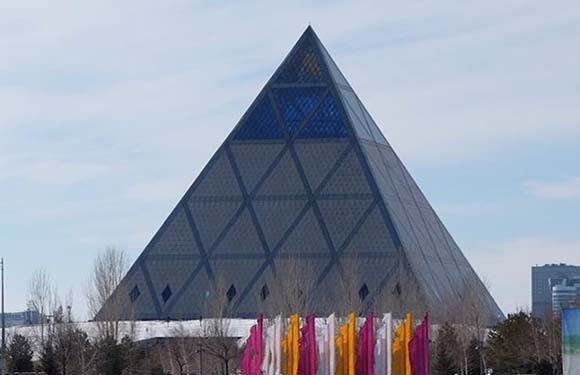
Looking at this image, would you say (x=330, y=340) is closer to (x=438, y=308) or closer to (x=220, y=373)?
(x=220, y=373)

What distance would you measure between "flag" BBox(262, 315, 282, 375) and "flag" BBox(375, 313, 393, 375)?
4257 mm

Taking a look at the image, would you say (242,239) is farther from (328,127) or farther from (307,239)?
(328,127)

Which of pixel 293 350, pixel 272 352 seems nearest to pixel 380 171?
pixel 272 352

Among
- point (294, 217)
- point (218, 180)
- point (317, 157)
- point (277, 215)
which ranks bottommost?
point (294, 217)

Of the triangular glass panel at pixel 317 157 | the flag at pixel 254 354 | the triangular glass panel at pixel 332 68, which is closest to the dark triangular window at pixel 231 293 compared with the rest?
the triangular glass panel at pixel 317 157

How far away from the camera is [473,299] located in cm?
7631

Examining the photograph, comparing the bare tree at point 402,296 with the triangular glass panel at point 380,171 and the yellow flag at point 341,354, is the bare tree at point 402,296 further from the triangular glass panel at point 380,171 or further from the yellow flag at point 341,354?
the yellow flag at point 341,354

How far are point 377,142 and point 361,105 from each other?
3013 mm

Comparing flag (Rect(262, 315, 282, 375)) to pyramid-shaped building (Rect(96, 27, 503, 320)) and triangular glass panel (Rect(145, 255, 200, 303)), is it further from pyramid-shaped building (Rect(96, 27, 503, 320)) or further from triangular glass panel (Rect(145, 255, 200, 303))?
triangular glass panel (Rect(145, 255, 200, 303))

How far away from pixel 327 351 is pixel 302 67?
46765 mm

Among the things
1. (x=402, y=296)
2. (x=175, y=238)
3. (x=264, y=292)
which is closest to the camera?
(x=402, y=296)

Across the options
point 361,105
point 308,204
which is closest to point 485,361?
point 308,204

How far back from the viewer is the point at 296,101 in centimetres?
9500

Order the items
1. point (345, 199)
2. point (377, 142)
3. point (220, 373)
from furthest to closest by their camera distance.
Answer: point (377, 142) < point (345, 199) < point (220, 373)
